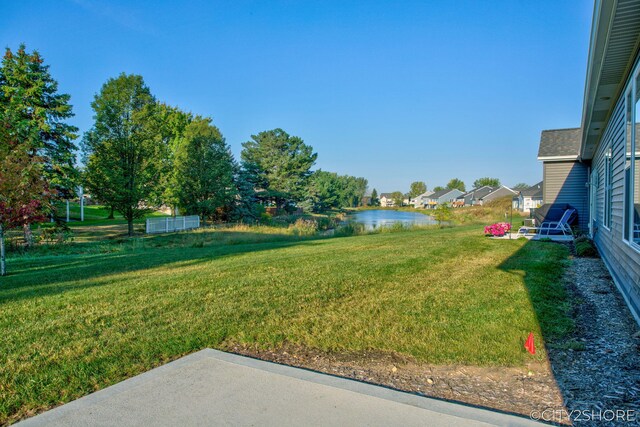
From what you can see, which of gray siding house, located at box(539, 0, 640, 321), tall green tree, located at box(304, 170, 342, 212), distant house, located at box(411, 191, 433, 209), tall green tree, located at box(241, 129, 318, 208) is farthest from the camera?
distant house, located at box(411, 191, 433, 209)

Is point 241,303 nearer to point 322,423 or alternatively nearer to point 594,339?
point 322,423

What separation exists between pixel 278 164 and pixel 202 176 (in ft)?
46.2

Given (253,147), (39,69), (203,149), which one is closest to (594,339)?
(39,69)

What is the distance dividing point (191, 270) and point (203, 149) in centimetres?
2043

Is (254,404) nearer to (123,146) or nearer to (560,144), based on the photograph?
(560,144)

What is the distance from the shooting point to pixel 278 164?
3988cm

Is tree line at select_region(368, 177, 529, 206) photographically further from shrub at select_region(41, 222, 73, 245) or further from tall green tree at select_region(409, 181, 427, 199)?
shrub at select_region(41, 222, 73, 245)

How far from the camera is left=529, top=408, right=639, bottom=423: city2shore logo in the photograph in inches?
94.2

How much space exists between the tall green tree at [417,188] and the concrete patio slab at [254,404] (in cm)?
11748

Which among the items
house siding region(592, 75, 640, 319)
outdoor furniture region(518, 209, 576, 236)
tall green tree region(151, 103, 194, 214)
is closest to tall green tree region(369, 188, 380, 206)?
tall green tree region(151, 103, 194, 214)

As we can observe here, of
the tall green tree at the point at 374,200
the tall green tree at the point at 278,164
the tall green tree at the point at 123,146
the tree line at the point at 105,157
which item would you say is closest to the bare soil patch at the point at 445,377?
the tree line at the point at 105,157

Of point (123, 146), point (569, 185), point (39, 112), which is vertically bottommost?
point (569, 185)

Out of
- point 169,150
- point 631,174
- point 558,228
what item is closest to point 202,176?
point 169,150

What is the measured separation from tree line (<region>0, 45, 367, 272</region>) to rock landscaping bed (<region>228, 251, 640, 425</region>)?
8046 mm
